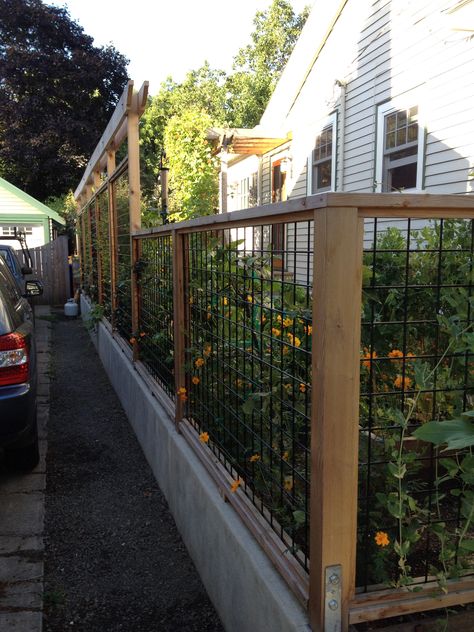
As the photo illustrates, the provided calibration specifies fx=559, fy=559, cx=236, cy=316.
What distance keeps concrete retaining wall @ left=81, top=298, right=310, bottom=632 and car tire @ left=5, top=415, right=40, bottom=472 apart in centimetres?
83

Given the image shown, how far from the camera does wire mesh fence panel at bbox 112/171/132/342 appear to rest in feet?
19.6

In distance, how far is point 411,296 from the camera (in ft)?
9.85

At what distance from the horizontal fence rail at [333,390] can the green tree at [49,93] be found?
2552 cm

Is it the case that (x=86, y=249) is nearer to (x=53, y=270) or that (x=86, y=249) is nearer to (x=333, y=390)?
(x=53, y=270)

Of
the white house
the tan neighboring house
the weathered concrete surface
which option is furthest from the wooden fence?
the weathered concrete surface

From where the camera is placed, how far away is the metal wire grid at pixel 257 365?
203 centimetres

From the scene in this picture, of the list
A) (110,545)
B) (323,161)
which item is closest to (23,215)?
(323,161)

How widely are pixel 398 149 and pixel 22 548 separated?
655 cm

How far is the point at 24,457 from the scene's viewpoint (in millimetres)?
4121

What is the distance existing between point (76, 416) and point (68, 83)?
2605 cm

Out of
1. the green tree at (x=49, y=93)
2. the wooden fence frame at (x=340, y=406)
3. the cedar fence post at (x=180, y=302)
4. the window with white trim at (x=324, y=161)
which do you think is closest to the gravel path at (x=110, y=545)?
the cedar fence post at (x=180, y=302)

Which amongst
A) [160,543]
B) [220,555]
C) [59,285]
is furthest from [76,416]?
[59,285]

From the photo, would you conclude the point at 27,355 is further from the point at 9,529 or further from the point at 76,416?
the point at 76,416

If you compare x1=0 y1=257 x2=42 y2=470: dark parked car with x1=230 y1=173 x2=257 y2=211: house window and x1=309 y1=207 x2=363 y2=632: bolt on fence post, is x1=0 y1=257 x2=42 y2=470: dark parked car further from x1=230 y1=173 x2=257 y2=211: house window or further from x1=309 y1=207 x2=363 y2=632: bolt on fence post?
x1=230 y1=173 x2=257 y2=211: house window
